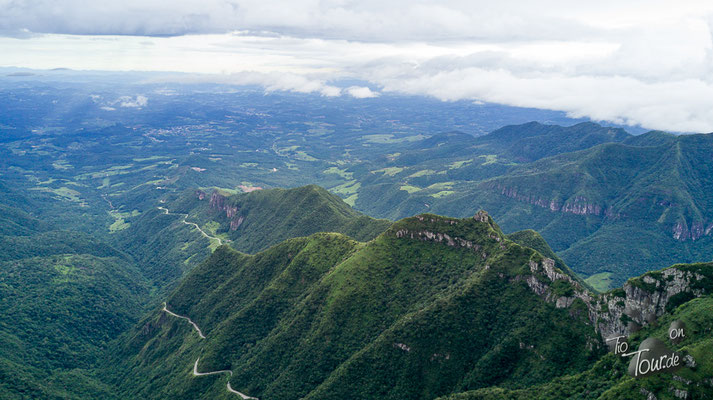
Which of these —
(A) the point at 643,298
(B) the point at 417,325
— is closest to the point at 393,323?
(B) the point at 417,325

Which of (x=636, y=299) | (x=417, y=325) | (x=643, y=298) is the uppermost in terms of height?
(x=643, y=298)

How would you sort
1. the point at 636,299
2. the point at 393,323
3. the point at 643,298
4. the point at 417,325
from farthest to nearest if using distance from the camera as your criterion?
the point at 393,323 < the point at 417,325 < the point at 636,299 < the point at 643,298

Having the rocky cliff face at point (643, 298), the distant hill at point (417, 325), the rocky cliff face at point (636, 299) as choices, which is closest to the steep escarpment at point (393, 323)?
the distant hill at point (417, 325)

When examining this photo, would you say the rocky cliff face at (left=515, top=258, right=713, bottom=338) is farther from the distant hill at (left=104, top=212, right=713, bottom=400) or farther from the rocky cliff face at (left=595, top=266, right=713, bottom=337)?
the distant hill at (left=104, top=212, right=713, bottom=400)

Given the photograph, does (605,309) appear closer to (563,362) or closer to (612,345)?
(612,345)

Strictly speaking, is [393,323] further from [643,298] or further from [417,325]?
[643,298]

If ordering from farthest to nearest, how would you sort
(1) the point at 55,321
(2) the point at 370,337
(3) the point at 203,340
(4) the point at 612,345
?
1. (1) the point at 55,321
2. (3) the point at 203,340
3. (2) the point at 370,337
4. (4) the point at 612,345

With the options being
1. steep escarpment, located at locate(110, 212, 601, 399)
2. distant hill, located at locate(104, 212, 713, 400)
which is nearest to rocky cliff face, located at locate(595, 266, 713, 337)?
distant hill, located at locate(104, 212, 713, 400)

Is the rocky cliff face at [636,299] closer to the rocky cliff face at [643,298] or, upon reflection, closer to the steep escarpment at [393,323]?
the rocky cliff face at [643,298]

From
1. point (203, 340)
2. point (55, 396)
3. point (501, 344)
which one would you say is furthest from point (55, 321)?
point (501, 344)

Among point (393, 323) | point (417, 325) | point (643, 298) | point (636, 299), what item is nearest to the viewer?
point (643, 298)

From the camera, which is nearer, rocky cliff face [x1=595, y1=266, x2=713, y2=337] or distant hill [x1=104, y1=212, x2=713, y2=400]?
rocky cliff face [x1=595, y1=266, x2=713, y2=337]
